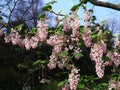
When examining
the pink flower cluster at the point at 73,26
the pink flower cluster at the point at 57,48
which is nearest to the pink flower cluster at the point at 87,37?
the pink flower cluster at the point at 73,26

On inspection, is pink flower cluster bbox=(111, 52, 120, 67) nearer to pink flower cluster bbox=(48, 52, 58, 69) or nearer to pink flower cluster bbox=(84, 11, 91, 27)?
pink flower cluster bbox=(84, 11, 91, 27)

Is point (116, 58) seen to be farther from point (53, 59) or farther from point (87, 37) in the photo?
point (53, 59)

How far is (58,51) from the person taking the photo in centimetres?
841

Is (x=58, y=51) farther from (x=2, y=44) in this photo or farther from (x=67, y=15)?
(x=2, y=44)

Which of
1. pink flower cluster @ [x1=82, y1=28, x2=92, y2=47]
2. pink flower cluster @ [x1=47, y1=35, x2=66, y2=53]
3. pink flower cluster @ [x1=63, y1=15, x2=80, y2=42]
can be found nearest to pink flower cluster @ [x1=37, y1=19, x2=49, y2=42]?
pink flower cluster @ [x1=47, y1=35, x2=66, y2=53]

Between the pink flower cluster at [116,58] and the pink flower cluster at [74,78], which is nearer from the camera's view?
the pink flower cluster at [74,78]

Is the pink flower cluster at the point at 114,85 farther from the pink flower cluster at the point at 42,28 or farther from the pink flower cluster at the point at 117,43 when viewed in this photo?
the pink flower cluster at the point at 42,28

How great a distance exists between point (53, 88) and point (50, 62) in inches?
269

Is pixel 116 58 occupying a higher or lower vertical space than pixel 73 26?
lower

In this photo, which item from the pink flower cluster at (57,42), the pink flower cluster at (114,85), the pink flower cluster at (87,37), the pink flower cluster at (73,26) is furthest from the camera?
the pink flower cluster at (57,42)

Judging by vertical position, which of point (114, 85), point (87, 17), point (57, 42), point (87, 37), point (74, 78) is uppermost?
point (87, 17)

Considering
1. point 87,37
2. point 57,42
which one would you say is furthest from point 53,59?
point 87,37

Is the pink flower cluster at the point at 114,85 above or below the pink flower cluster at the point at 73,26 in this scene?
below

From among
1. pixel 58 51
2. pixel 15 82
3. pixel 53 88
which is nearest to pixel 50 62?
pixel 58 51
